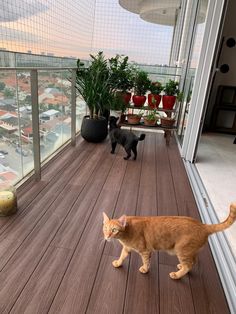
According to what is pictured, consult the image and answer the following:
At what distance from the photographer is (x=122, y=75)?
351 centimetres

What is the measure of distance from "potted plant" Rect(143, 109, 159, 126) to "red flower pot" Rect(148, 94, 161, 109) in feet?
0.60

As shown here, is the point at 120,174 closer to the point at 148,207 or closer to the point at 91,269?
the point at 148,207

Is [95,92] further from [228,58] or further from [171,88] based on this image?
[228,58]

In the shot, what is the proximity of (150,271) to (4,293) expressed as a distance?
78 cm

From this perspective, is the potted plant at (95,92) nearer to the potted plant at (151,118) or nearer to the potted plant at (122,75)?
the potted plant at (122,75)

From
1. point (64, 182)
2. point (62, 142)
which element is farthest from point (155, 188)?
point (62, 142)

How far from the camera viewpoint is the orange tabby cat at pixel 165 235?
Result: 120 centimetres

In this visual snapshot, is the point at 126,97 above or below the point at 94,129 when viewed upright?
above

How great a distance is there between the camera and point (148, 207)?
194 centimetres

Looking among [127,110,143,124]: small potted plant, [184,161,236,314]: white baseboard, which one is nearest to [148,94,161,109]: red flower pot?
[127,110,143,124]: small potted plant

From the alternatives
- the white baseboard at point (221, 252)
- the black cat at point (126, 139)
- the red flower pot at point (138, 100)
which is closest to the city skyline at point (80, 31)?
the red flower pot at point (138, 100)

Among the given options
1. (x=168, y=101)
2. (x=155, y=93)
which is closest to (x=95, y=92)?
(x=155, y=93)

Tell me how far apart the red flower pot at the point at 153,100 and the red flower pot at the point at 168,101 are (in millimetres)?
93

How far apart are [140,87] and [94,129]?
108cm
